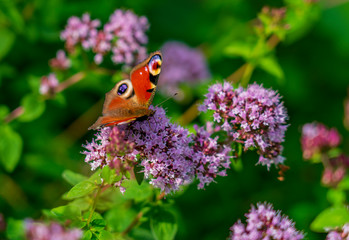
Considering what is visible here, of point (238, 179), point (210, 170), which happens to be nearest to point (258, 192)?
point (238, 179)

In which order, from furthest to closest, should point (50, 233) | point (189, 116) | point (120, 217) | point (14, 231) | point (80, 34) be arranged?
point (189, 116), point (80, 34), point (120, 217), point (14, 231), point (50, 233)

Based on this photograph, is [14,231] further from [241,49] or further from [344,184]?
[344,184]

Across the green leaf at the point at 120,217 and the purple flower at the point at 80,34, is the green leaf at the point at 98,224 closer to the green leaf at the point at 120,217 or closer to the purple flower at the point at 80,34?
the green leaf at the point at 120,217

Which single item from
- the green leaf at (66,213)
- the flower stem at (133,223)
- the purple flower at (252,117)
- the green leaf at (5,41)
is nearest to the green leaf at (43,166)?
the green leaf at (5,41)

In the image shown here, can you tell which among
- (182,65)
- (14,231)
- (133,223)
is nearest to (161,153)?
(133,223)

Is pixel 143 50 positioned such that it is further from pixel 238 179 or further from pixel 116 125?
pixel 238 179

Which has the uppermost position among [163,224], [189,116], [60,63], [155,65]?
[189,116]

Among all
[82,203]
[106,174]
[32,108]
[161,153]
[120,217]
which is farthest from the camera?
[32,108]
